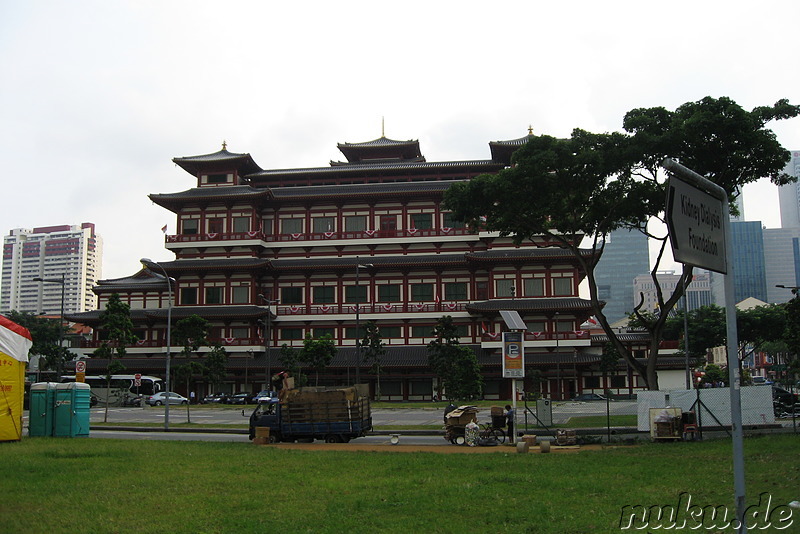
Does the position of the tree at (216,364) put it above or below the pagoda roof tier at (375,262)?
below

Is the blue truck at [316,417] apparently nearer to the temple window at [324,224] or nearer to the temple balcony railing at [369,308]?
the temple balcony railing at [369,308]

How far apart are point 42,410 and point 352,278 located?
149ft

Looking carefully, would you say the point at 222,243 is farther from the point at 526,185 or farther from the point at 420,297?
the point at 526,185

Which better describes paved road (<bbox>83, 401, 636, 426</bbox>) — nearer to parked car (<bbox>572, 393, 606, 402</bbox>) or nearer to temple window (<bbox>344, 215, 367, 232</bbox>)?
parked car (<bbox>572, 393, 606, 402</bbox>)

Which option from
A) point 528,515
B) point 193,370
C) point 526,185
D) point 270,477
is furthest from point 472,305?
point 528,515

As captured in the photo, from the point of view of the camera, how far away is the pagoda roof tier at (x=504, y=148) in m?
70.0

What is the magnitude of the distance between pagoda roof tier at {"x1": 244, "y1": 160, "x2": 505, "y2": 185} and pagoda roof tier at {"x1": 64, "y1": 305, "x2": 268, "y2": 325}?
14524 millimetres

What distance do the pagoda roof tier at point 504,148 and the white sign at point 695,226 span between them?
63.2m

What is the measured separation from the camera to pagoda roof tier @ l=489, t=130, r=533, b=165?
70000 millimetres

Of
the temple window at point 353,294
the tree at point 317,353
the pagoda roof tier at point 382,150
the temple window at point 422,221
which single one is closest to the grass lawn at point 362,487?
the tree at point 317,353

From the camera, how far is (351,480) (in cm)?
1628

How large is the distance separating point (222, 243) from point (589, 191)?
46.3 m

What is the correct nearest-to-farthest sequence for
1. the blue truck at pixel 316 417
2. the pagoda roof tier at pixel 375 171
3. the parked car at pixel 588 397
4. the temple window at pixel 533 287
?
the blue truck at pixel 316 417 → the parked car at pixel 588 397 → the temple window at pixel 533 287 → the pagoda roof tier at pixel 375 171

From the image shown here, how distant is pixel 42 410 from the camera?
2692 centimetres
